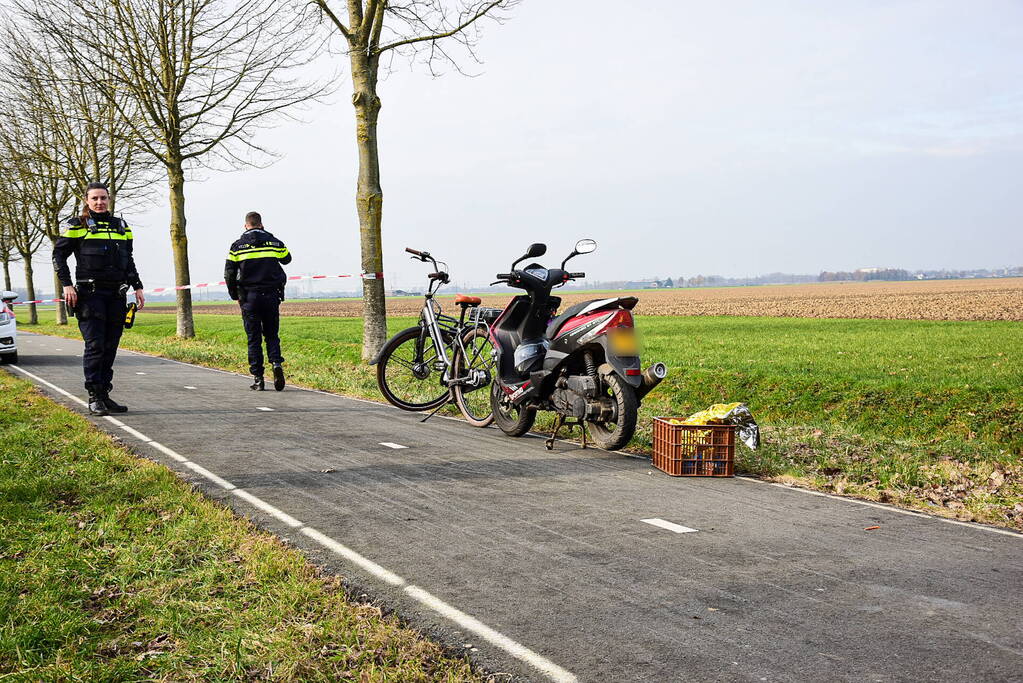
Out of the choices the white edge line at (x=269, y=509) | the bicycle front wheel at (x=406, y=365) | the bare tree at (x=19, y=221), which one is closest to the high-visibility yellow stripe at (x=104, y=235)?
the bicycle front wheel at (x=406, y=365)

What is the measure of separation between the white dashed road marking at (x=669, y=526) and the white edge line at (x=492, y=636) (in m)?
1.65

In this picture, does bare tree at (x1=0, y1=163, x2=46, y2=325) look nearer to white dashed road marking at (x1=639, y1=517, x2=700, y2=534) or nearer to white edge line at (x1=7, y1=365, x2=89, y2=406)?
white edge line at (x1=7, y1=365, x2=89, y2=406)

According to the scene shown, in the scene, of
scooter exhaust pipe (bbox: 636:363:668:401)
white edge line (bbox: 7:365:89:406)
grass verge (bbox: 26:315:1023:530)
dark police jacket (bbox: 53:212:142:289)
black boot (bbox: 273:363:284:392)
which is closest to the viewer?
grass verge (bbox: 26:315:1023:530)

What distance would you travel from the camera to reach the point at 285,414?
30.5 feet

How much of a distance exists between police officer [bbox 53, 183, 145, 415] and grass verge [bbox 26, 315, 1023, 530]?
318cm

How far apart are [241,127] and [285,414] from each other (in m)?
16.8

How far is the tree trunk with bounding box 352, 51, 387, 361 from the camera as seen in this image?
14.3m

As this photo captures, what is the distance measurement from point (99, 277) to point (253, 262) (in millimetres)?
2487

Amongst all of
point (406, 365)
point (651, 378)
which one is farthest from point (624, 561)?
point (406, 365)

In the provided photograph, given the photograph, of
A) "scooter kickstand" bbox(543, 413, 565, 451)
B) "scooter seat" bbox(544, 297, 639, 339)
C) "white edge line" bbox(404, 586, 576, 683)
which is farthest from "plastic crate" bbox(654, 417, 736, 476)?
"white edge line" bbox(404, 586, 576, 683)

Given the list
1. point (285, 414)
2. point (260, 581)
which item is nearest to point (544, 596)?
point (260, 581)

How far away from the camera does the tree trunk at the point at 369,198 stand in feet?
46.9

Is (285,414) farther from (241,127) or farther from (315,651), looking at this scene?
(241,127)

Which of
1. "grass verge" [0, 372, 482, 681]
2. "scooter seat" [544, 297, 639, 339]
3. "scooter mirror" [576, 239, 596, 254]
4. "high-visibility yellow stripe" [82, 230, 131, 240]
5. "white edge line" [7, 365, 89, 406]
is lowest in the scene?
"white edge line" [7, 365, 89, 406]
